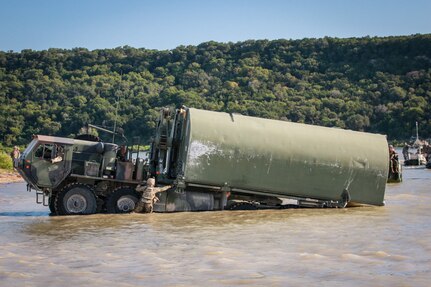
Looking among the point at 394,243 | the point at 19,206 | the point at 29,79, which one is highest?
the point at 29,79

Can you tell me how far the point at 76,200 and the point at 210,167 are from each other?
3855 millimetres

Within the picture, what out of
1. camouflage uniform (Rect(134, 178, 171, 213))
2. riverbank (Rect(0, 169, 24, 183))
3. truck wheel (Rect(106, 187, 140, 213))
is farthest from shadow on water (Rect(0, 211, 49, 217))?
riverbank (Rect(0, 169, 24, 183))

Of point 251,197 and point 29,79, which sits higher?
point 29,79

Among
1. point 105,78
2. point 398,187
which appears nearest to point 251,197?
point 398,187

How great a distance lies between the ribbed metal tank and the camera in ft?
57.8

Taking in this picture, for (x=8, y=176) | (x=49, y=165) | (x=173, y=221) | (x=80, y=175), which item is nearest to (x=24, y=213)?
(x=49, y=165)

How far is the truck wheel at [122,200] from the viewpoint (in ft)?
59.4

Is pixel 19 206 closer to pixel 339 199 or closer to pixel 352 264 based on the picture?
pixel 339 199

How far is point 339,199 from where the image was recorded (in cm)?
1875

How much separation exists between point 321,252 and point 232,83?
91533 mm

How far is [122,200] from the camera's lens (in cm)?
1819

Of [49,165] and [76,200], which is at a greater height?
[49,165]

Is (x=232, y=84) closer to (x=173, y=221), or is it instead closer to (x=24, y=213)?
(x=24, y=213)

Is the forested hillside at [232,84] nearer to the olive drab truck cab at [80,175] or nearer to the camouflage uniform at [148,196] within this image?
the olive drab truck cab at [80,175]
